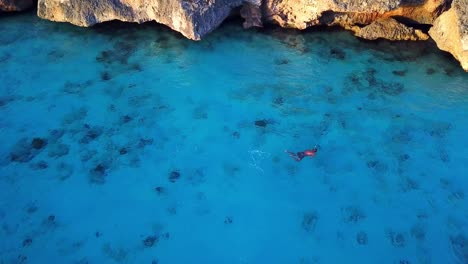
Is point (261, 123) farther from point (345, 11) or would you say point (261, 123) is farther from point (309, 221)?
point (345, 11)

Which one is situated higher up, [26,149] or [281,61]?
[281,61]

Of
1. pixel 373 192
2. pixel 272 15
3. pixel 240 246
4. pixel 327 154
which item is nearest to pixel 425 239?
pixel 373 192

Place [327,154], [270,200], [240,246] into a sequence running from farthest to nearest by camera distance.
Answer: [327,154], [270,200], [240,246]

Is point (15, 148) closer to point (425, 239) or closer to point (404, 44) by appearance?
Answer: point (425, 239)

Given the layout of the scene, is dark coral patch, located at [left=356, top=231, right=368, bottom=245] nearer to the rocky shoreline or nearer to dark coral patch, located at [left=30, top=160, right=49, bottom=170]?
the rocky shoreline

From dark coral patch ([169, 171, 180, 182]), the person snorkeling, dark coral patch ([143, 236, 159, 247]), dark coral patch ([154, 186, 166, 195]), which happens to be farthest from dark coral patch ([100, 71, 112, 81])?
the person snorkeling

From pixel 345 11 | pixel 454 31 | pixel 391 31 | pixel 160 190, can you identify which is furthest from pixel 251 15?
pixel 160 190

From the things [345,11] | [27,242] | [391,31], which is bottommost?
[27,242]
